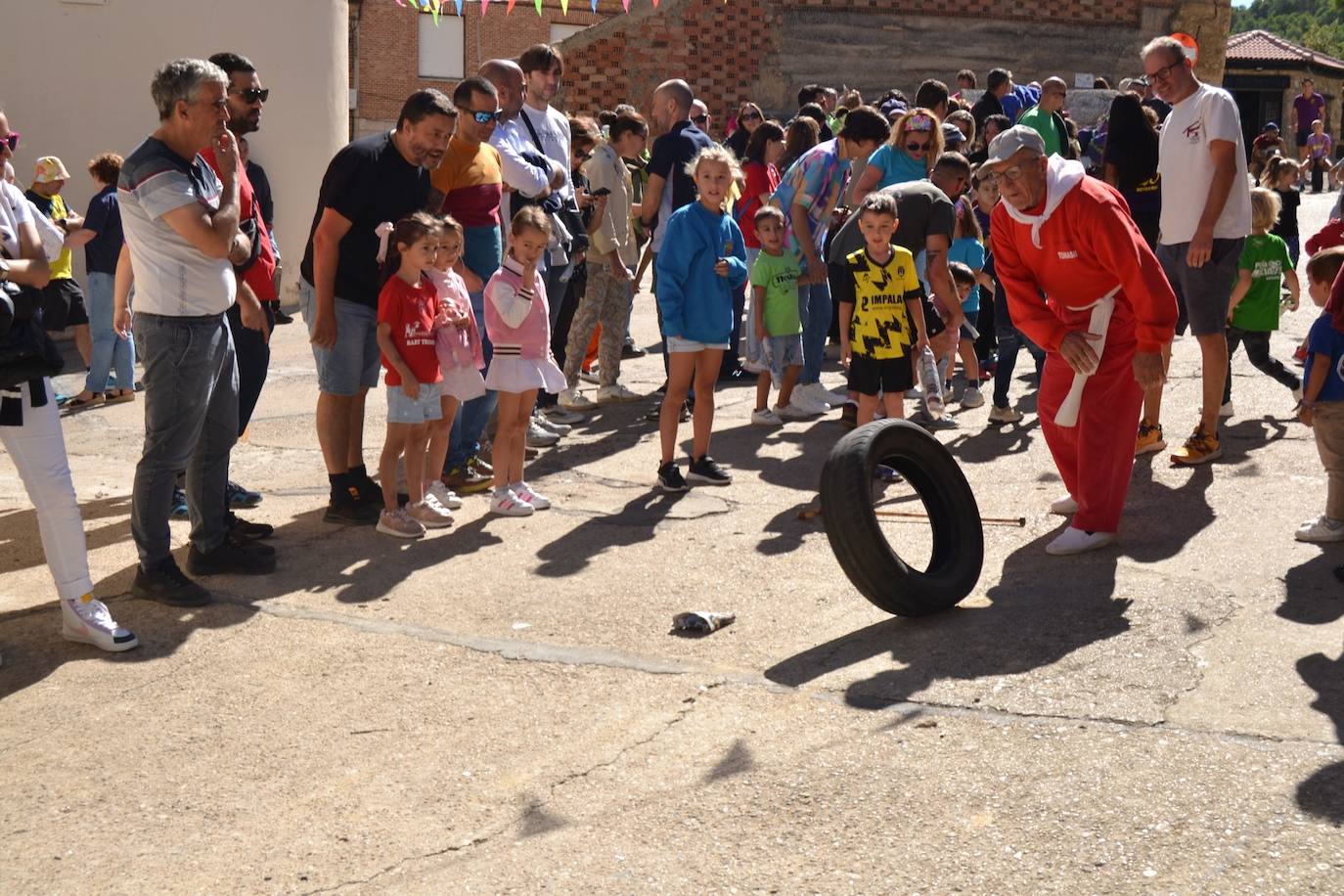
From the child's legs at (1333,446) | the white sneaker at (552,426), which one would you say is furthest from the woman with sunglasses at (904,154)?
the child's legs at (1333,446)

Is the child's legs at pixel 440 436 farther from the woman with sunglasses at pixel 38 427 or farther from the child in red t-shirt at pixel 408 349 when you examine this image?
the woman with sunglasses at pixel 38 427

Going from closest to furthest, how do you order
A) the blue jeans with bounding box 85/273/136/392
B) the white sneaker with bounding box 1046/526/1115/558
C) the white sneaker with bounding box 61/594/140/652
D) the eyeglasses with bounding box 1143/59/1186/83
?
1. the white sneaker with bounding box 61/594/140/652
2. the white sneaker with bounding box 1046/526/1115/558
3. the eyeglasses with bounding box 1143/59/1186/83
4. the blue jeans with bounding box 85/273/136/392

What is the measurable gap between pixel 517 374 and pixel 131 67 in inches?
326

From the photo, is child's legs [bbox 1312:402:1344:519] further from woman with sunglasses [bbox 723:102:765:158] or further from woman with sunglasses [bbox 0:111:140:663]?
woman with sunglasses [bbox 723:102:765:158]

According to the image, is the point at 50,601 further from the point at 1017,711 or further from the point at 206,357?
the point at 1017,711

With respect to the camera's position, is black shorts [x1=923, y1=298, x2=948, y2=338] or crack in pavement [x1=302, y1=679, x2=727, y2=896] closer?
crack in pavement [x1=302, y1=679, x2=727, y2=896]

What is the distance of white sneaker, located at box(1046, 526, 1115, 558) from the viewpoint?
239 inches

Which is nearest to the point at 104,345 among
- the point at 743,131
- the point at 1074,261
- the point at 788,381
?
the point at 788,381

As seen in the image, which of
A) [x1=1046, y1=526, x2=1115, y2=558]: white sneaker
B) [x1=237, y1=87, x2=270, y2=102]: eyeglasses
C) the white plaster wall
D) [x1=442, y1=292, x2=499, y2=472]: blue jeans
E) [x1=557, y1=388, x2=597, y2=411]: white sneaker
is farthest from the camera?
the white plaster wall

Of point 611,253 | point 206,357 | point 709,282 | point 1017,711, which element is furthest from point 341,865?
point 611,253

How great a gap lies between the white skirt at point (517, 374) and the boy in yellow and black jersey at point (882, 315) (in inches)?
65.8

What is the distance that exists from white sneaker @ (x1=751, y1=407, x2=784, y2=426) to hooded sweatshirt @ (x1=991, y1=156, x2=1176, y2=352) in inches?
115

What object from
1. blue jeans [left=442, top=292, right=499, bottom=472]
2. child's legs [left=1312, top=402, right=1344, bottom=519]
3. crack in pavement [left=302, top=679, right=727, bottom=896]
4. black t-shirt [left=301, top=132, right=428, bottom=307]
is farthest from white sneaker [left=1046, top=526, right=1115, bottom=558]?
black t-shirt [left=301, top=132, right=428, bottom=307]

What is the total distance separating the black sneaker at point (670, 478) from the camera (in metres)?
7.43
